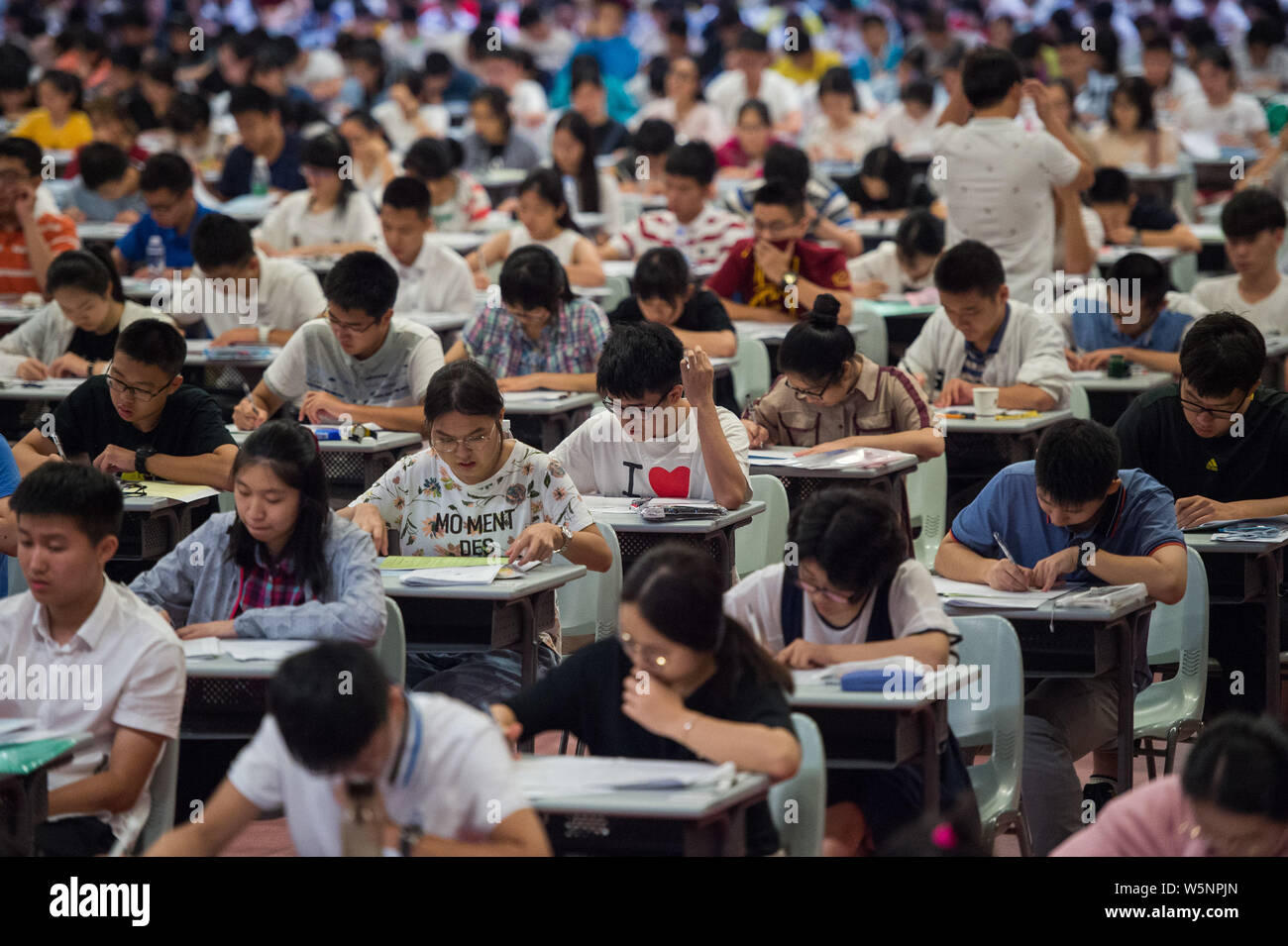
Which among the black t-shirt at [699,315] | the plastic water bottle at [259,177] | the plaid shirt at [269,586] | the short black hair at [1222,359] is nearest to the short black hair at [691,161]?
the black t-shirt at [699,315]

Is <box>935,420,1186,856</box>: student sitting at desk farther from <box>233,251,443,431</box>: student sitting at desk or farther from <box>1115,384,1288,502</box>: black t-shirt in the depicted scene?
<box>233,251,443,431</box>: student sitting at desk

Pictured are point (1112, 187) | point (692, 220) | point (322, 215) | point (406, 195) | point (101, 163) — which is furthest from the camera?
point (101, 163)

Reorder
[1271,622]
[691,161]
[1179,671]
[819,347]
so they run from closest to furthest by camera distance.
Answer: [1179,671] → [1271,622] → [819,347] → [691,161]

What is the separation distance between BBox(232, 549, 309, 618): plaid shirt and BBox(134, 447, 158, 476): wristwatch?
1.26 meters

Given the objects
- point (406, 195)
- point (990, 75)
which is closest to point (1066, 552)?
point (990, 75)

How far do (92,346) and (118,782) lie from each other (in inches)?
130

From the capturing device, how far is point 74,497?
3.10m

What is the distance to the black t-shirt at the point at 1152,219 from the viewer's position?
28.7 feet

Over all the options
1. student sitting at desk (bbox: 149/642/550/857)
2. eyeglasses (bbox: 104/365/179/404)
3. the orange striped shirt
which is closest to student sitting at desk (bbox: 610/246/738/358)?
eyeglasses (bbox: 104/365/179/404)

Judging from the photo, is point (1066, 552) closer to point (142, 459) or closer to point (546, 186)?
point (142, 459)

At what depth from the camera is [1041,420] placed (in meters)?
5.43

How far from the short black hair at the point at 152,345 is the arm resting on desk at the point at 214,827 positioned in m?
2.19
